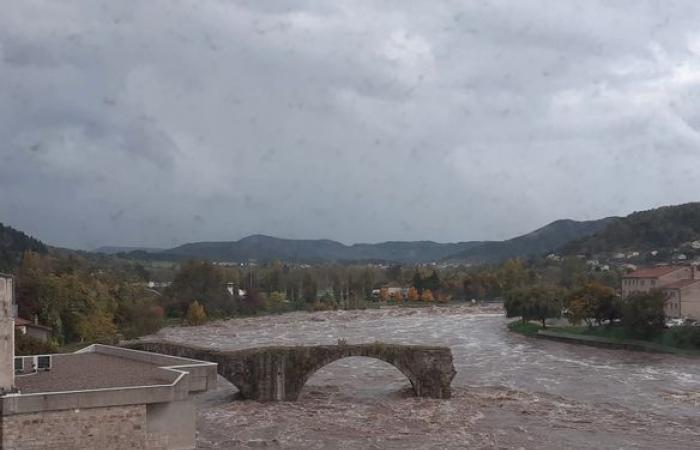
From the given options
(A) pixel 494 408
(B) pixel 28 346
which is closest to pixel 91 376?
(B) pixel 28 346

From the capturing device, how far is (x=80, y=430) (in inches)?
621

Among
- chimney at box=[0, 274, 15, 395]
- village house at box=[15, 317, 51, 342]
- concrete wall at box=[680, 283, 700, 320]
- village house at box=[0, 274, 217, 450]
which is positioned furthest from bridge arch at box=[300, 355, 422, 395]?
concrete wall at box=[680, 283, 700, 320]

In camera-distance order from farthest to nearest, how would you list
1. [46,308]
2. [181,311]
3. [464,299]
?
[464,299], [181,311], [46,308]

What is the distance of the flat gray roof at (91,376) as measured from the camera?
56.3ft

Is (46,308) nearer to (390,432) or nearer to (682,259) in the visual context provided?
(390,432)

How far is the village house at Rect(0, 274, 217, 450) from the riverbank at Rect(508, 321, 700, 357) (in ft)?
121

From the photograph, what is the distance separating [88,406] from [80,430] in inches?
19.2

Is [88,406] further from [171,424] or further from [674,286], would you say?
[674,286]

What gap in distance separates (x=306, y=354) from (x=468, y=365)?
41.5ft

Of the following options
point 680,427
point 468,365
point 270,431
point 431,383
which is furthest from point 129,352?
point 468,365

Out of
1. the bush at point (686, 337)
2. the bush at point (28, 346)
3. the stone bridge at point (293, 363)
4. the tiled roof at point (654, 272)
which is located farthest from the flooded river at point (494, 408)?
the tiled roof at point (654, 272)

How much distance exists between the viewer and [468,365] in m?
41.6

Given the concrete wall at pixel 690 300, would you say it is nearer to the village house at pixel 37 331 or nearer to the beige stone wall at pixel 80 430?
the village house at pixel 37 331

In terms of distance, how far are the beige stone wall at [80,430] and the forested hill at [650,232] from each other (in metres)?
143
